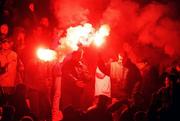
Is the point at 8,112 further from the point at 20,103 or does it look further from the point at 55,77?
the point at 55,77

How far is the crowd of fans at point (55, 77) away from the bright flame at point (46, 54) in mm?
172

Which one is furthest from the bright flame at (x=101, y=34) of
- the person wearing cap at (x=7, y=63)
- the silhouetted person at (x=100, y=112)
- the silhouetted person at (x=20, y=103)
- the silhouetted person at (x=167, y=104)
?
the silhouetted person at (x=100, y=112)

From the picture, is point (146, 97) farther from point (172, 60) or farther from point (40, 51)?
point (40, 51)

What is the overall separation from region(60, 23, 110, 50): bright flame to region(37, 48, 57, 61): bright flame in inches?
22.2

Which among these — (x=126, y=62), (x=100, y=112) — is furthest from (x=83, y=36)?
(x=100, y=112)

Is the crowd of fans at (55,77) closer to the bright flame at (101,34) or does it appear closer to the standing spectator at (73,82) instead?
the standing spectator at (73,82)

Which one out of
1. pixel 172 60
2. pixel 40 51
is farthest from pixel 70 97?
pixel 172 60

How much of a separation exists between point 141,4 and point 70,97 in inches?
171

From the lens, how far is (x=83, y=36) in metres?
12.9

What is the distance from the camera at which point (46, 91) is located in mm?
11641

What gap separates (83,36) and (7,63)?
8.77 ft

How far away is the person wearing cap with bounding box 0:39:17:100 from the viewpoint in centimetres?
1155

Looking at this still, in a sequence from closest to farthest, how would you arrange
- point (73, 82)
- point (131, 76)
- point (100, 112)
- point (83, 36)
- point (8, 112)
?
point (100, 112) < point (8, 112) < point (73, 82) < point (131, 76) < point (83, 36)

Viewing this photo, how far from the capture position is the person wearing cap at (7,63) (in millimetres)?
11547
